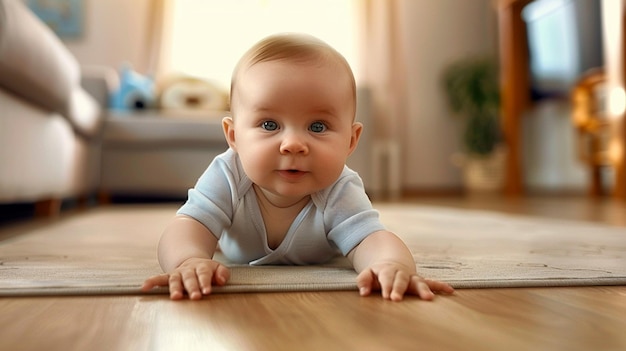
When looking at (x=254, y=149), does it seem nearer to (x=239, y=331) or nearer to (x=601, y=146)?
(x=239, y=331)

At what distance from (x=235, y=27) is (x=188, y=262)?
4.19 meters

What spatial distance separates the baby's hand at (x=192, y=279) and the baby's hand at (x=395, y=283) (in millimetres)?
164

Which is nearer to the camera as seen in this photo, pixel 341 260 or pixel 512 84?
pixel 341 260

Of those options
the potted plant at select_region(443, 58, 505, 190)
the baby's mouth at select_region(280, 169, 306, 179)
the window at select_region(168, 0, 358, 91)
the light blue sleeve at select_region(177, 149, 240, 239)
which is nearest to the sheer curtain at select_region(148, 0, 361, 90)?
the window at select_region(168, 0, 358, 91)

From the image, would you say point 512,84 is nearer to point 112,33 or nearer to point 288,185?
point 112,33

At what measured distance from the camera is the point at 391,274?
0.72 m

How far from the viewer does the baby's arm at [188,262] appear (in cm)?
70

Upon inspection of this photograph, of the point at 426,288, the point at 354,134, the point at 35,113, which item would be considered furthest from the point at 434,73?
the point at 426,288

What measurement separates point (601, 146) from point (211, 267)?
3.58 m

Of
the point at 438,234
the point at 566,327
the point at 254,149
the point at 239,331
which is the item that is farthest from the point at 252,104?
the point at 438,234

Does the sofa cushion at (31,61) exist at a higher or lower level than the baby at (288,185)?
higher

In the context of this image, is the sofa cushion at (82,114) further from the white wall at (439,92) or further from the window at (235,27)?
the white wall at (439,92)

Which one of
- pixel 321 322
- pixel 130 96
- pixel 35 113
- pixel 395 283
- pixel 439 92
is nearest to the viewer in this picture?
pixel 321 322

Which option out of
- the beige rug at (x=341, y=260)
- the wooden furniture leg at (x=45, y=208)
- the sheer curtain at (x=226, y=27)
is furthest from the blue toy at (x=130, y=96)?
the beige rug at (x=341, y=260)
